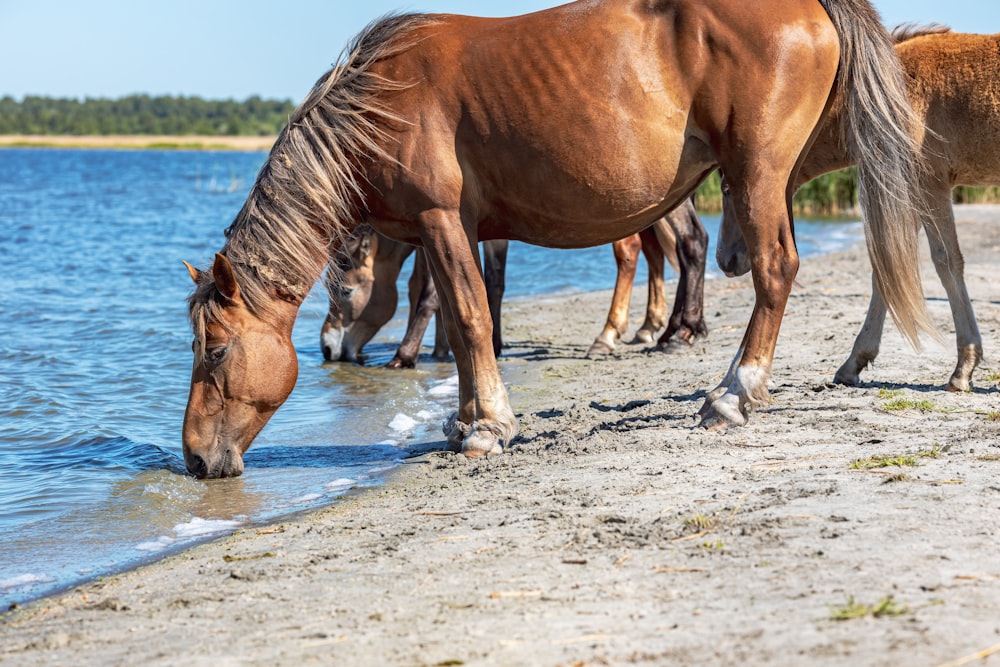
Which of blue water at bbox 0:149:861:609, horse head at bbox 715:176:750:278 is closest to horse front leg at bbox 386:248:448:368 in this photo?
blue water at bbox 0:149:861:609

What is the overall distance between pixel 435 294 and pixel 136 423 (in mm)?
2769

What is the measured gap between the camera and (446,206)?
510 cm

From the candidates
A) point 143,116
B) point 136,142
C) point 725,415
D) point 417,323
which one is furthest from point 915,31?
point 143,116

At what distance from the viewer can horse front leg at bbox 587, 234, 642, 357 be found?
911 cm

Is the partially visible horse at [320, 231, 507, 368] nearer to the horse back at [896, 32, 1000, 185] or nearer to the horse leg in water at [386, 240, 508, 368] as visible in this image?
the horse leg in water at [386, 240, 508, 368]

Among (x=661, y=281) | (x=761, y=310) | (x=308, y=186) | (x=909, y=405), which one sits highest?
(x=308, y=186)

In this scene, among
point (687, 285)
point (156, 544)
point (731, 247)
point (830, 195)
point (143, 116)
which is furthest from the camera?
point (143, 116)

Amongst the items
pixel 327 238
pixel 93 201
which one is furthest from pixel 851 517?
pixel 93 201

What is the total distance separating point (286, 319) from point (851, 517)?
308 centimetres

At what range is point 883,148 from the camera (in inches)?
207

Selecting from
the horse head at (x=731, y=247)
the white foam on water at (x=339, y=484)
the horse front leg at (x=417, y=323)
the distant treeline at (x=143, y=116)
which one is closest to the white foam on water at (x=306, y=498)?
the white foam on water at (x=339, y=484)

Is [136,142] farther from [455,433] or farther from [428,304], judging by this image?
[455,433]

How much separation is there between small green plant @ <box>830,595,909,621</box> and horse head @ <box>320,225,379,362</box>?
6435mm

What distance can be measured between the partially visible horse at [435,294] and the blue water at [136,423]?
295 millimetres
